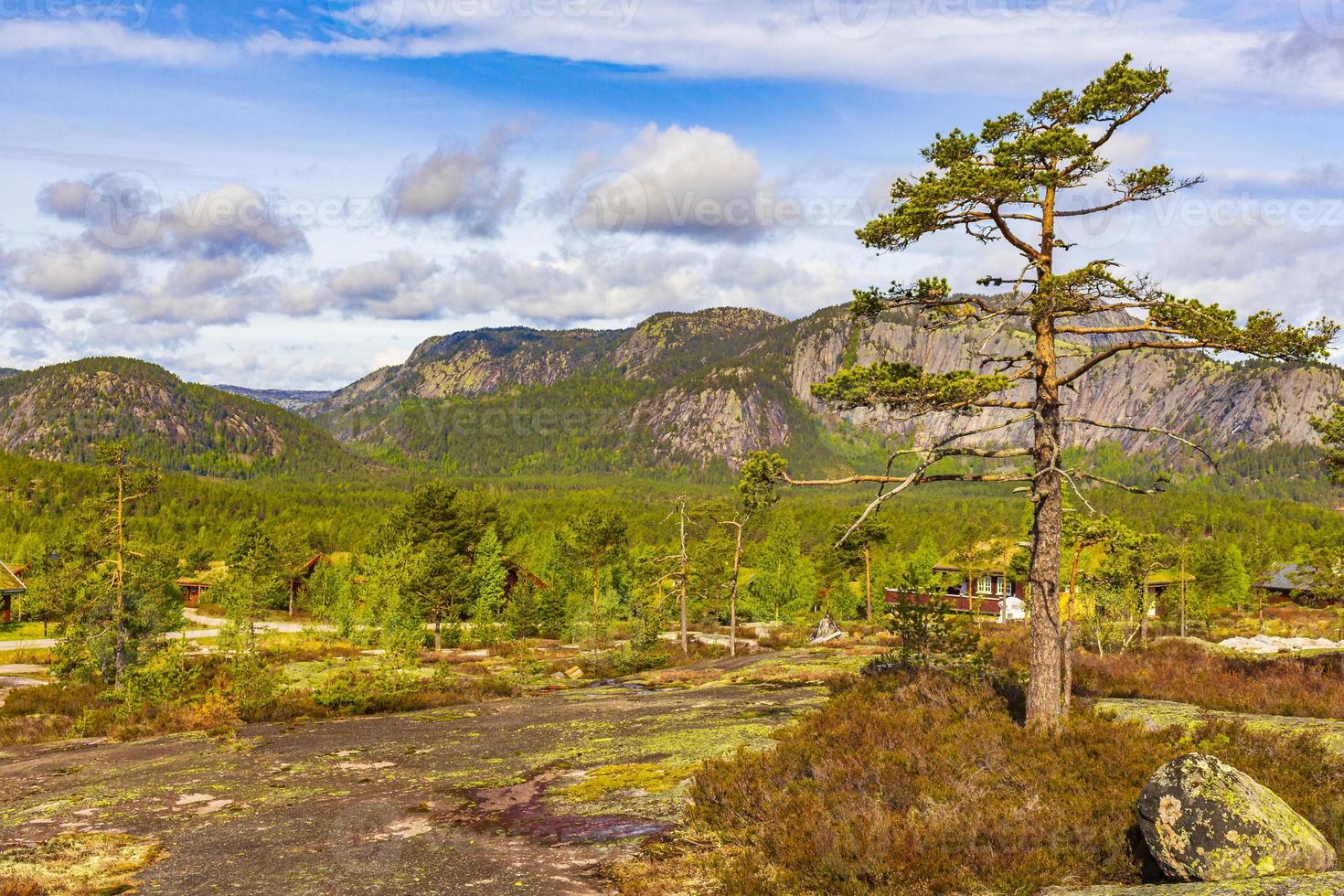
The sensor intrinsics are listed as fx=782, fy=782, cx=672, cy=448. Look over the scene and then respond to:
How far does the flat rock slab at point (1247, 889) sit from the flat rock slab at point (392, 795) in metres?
5.52

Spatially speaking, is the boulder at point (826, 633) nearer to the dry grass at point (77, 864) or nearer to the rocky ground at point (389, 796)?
the rocky ground at point (389, 796)

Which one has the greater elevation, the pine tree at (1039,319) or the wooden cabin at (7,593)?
the pine tree at (1039,319)

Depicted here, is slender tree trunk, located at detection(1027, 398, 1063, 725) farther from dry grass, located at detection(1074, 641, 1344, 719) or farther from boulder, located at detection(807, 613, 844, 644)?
boulder, located at detection(807, 613, 844, 644)

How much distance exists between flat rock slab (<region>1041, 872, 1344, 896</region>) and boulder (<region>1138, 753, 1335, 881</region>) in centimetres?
34

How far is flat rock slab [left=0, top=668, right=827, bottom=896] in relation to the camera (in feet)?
33.7

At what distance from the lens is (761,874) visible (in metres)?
9.44

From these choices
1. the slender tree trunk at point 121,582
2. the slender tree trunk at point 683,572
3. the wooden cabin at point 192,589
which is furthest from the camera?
the wooden cabin at point 192,589

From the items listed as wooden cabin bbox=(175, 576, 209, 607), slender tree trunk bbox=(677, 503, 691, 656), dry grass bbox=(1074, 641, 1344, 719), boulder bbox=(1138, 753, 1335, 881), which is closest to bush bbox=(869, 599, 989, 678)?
dry grass bbox=(1074, 641, 1344, 719)

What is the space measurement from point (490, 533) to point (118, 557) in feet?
123

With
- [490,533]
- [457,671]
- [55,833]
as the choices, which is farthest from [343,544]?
[55,833]

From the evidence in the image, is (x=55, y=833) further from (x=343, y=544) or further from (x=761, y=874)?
→ (x=343, y=544)

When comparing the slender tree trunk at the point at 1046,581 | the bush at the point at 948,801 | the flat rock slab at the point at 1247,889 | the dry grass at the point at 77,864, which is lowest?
the dry grass at the point at 77,864

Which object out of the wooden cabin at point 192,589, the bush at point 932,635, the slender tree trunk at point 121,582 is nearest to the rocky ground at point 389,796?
the bush at point 932,635

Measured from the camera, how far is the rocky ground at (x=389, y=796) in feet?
33.8
